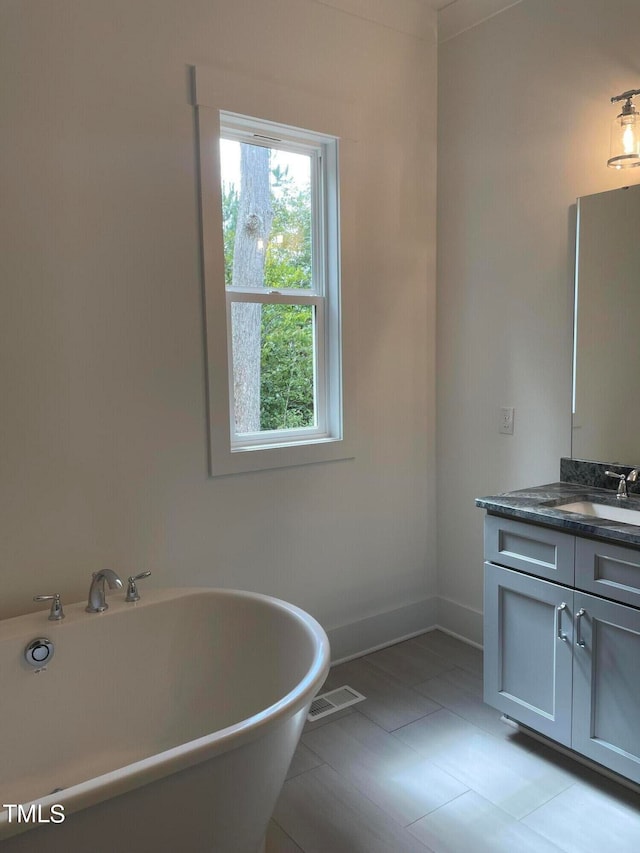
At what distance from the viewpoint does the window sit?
2533mm

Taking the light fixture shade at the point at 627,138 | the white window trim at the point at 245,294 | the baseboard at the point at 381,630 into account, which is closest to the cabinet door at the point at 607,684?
the baseboard at the point at 381,630

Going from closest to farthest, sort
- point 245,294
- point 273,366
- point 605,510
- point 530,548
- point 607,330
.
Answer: point 530,548 < point 605,510 < point 607,330 < point 245,294 < point 273,366

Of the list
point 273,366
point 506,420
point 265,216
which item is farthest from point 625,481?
point 265,216

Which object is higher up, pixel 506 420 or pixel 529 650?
pixel 506 420

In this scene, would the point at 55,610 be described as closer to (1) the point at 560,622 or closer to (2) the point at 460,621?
(1) the point at 560,622

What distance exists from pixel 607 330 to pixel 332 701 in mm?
1777

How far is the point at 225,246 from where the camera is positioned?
8.24 ft

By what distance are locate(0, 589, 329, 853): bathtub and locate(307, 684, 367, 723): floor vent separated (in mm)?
442

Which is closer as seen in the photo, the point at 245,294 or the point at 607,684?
the point at 607,684

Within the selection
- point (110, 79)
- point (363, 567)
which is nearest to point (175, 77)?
point (110, 79)

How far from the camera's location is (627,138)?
220 cm

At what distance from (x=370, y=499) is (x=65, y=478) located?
136cm

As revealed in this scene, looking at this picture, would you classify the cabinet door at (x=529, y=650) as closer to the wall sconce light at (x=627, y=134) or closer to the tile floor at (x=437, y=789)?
the tile floor at (x=437, y=789)

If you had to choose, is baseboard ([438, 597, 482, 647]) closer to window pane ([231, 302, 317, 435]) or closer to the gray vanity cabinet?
the gray vanity cabinet
